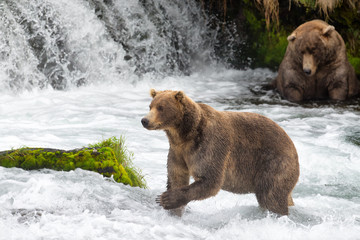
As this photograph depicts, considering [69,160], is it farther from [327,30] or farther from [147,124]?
[327,30]

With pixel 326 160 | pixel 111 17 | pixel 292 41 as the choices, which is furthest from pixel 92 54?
pixel 326 160

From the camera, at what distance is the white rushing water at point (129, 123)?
423cm

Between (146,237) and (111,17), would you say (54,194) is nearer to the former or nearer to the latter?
(146,237)

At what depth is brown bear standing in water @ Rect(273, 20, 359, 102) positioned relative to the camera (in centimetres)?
981

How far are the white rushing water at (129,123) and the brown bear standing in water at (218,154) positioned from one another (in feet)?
0.79

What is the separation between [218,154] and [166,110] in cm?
58

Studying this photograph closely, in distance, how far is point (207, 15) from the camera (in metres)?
13.3

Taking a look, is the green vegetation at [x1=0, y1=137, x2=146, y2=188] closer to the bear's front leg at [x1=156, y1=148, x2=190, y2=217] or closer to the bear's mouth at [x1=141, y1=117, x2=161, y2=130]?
the bear's front leg at [x1=156, y1=148, x2=190, y2=217]

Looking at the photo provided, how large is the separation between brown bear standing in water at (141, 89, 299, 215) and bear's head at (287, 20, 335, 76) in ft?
17.3

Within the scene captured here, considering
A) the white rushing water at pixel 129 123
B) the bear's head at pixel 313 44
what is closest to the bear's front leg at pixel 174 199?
the white rushing water at pixel 129 123

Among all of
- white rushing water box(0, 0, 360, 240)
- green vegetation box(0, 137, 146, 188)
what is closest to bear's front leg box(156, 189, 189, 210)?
white rushing water box(0, 0, 360, 240)

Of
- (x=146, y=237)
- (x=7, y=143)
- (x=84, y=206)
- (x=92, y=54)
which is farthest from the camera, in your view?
(x=92, y=54)

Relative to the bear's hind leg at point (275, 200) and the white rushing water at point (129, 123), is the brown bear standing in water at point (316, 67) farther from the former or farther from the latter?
the bear's hind leg at point (275, 200)

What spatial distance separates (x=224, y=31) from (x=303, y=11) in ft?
6.18
